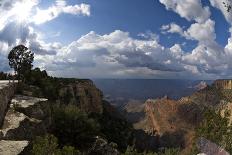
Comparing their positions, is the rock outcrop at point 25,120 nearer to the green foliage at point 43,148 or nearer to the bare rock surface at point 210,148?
the green foliage at point 43,148

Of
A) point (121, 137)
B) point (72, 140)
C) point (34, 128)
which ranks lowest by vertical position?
point (121, 137)

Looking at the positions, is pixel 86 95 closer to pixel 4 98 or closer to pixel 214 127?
pixel 4 98

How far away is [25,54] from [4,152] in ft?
144

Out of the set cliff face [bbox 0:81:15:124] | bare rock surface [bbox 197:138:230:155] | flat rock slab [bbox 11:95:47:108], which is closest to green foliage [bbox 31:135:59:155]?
bare rock surface [bbox 197:138:230:155]

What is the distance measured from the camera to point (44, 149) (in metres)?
23.5

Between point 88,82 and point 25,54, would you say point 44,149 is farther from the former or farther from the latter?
point 88,82

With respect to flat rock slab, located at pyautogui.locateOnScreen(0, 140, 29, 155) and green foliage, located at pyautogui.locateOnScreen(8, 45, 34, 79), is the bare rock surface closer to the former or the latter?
flat rock slab, located at pyautogui.locateOnScreen(0, 140, 29, 155)

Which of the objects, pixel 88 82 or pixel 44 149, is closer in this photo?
pixel 44 149

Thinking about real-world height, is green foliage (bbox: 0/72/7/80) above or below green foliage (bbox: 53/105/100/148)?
above

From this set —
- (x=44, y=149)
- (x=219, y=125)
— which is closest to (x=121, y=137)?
(x=219, y=125)

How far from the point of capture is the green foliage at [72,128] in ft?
181

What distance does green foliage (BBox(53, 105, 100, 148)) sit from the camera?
181 feet

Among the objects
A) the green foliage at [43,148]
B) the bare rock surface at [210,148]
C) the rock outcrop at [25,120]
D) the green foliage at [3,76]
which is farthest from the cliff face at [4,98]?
the bare rock surface at [210,148]

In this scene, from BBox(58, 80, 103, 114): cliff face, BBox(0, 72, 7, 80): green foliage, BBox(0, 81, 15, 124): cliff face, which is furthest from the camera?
BBox(58, 80, 103, 114): cliff face
